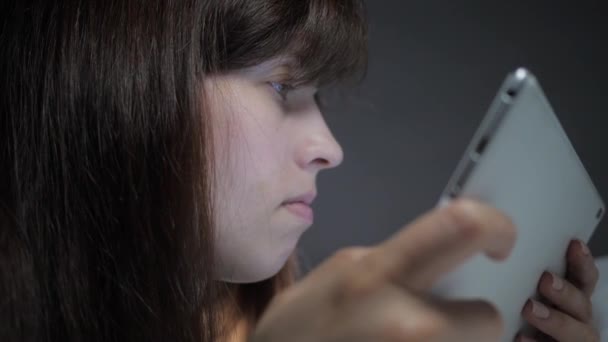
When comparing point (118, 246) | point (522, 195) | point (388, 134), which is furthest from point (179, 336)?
point (388, 134)

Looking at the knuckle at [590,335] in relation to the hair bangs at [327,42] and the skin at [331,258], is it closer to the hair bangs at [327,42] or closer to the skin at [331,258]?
the skin at [331,258]

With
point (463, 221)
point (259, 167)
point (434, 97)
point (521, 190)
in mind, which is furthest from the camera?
point (434, 97)

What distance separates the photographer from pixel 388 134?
3.43 ft

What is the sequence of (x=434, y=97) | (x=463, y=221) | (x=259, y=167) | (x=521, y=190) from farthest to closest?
(x=434, y=97), (x=259, y=167), (x=521, y=190), (x=463, y=221)

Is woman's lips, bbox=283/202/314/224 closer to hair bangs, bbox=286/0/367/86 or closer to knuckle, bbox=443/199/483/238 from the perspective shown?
hair bangs, bbox=286/0/367/86

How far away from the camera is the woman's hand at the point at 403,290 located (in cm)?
29

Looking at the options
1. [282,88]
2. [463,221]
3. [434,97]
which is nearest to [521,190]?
[463,221]

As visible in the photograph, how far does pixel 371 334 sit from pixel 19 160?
1.16 ft

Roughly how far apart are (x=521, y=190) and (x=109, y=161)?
1.09 feet

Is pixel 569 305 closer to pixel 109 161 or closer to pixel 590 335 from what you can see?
pixel 590 335

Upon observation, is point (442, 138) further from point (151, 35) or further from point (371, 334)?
point (371, 334)

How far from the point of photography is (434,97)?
1.03 metres

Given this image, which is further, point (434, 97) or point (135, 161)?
point (434, 97)

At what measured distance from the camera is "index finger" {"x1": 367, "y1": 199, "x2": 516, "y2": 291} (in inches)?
11.2
